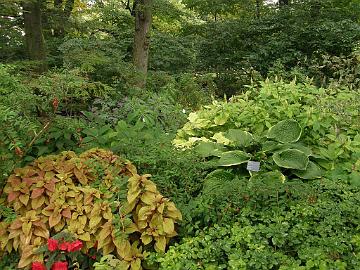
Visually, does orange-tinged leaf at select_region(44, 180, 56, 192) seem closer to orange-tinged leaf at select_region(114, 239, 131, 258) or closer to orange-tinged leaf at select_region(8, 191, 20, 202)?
orange-tinged leaf at select_region(8, 191, 20, 202)

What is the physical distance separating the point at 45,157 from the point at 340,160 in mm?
2435

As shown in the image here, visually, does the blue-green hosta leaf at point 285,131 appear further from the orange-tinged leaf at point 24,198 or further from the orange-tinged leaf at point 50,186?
the orange-tinged leaf at point 24,198

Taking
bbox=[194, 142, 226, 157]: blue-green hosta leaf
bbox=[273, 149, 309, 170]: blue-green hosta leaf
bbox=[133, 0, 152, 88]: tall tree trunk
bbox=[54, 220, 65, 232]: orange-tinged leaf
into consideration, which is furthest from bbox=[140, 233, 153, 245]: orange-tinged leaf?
bbox=[133, 0, 152, 88]: tall tree trunk

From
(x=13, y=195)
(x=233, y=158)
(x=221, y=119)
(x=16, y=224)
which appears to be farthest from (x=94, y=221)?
(x=221, y=119)

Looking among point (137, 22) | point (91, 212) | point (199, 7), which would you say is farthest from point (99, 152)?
point (199, 7)

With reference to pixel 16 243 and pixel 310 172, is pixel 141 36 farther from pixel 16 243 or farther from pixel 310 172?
pixel 16 243

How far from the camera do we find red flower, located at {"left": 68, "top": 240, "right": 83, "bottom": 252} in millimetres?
2697

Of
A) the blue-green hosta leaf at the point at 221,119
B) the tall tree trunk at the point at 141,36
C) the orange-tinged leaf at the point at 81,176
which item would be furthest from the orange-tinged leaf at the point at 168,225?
the tall tree trunk at the point at 141,36

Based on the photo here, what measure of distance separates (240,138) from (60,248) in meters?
1.80

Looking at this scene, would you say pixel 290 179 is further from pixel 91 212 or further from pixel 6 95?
pixel 6 95

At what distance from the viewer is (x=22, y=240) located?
290cm

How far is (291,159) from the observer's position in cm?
357

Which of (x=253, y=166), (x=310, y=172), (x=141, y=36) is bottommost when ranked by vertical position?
(x=310, y=172)

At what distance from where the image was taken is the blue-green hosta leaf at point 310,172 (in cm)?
348
